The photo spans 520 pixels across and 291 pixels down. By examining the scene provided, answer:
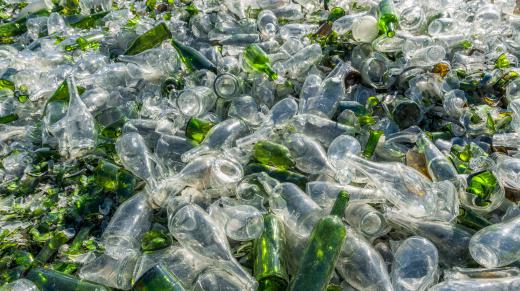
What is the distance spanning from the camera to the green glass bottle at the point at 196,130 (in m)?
1.46

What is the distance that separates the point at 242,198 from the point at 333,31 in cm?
102

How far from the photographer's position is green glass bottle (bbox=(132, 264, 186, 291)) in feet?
3.03

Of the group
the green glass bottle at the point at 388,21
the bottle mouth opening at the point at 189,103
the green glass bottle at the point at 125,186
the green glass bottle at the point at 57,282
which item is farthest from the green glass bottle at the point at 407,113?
the green glass bottle at the point at 57,282

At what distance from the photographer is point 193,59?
6.08 feet

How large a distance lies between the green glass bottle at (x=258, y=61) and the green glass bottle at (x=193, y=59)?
17cm

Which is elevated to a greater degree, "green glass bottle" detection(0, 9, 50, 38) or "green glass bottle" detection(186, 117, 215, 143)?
"green glass bottle" detection(186, 117, 215, 143)

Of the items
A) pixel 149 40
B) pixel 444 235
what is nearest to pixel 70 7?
pixel 149 40

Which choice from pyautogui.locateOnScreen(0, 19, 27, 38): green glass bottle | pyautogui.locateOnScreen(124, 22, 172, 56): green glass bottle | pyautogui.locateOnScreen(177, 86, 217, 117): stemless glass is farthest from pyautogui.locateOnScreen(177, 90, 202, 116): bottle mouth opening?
pyautogui.locateOnScreen(0, 19, 27, 38): green glass bottle

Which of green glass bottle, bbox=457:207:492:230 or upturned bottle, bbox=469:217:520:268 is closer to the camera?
upturned bottle, bbox=469:217:520:268

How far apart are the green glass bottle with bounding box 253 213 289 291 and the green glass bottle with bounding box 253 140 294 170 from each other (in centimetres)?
23

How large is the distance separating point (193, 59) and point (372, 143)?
0.87 m

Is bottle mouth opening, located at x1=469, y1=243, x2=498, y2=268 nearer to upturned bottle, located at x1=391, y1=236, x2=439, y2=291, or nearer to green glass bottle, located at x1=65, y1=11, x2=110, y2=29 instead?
upturned bottle, located at x1=391, y1=236, x2=439, y2=291

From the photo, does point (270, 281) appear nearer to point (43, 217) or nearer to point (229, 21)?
point (43, 217)

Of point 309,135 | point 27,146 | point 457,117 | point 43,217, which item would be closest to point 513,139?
point 457,117
